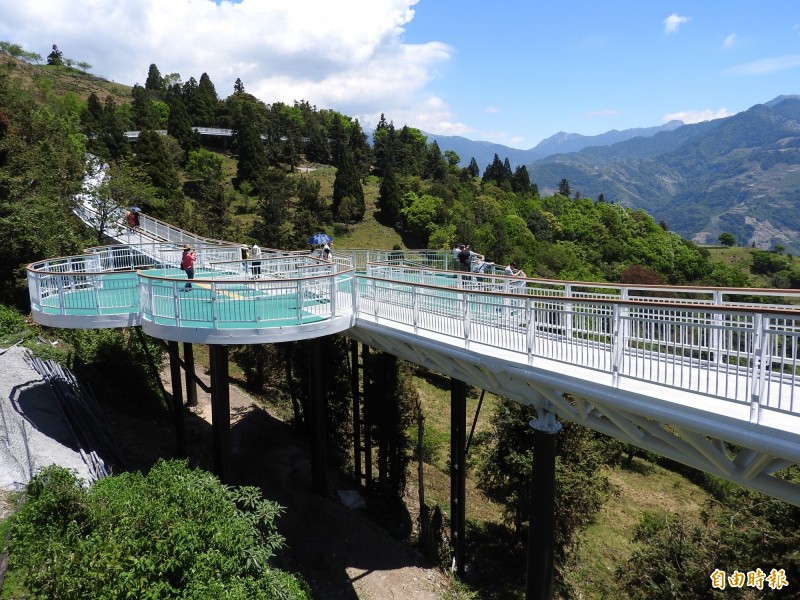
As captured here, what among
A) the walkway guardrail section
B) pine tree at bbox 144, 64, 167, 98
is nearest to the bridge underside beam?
the walkway guardrail section

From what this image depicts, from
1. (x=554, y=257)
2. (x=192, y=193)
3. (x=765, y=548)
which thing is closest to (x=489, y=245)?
(x=554, y=257)

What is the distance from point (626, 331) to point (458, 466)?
357 inches

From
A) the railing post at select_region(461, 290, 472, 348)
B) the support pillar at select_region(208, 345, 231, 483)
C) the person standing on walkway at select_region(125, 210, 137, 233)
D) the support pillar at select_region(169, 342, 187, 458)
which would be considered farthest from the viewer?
the person standing on walkway at select_region(125, 210, 137, 233)

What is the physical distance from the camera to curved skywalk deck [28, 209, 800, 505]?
6125 mm

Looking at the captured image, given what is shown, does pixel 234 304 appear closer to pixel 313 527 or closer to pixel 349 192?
pixel 313 527

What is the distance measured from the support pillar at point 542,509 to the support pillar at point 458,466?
4805 millimetres

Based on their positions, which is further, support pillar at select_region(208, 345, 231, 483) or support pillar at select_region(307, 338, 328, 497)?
support pillar at select_region(307, 338, 328, 497)

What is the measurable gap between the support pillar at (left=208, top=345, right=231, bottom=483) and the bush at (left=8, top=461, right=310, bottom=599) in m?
4.37

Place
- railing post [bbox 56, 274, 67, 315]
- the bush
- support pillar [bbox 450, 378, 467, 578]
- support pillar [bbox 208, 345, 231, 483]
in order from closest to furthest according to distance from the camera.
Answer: the bush < railing post [bbox 56, 274, 67, 315] < support pillar [bbox 208, 345, 231, 483] < support pillar [bbox 450, 378, 467, 578]

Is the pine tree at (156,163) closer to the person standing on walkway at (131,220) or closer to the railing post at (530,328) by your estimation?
the person standing on walkway at (131,220)

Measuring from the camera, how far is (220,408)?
42.9 feet

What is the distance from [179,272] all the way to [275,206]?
2960 centimetres

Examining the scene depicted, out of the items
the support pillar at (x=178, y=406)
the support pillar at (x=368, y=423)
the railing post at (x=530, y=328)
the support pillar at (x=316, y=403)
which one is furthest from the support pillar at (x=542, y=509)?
the support pillar at (x=178, y=406)

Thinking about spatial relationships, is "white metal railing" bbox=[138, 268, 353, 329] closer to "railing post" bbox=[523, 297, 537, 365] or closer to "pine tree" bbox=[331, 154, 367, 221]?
"railing post" bbox=[523, 297, 537, 365]
